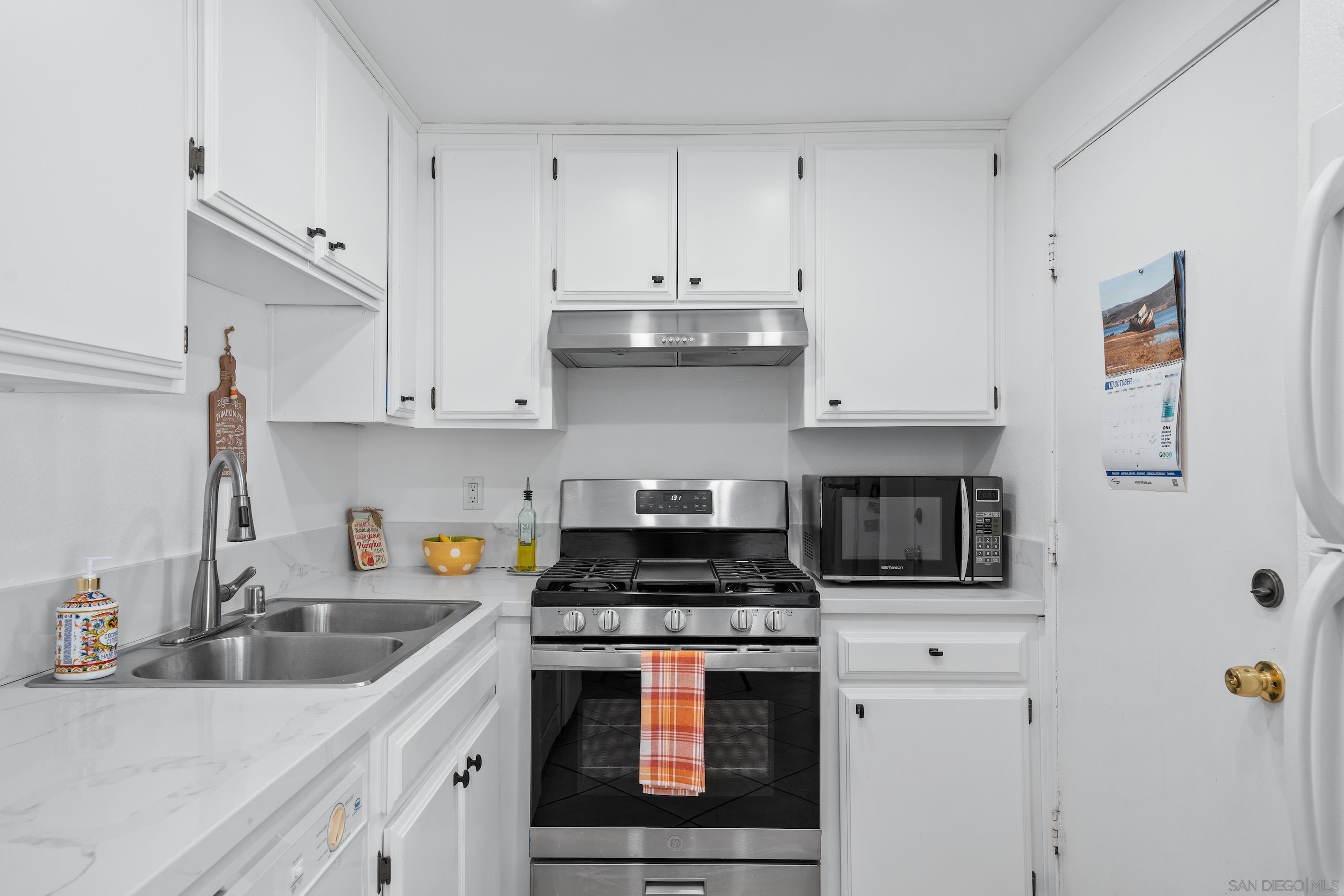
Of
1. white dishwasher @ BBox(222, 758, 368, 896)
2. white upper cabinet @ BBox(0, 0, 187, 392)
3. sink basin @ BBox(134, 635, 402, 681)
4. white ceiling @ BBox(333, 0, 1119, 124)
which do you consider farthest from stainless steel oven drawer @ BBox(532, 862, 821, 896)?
white ceiling @ BBox(333, 0, 1119, 124)

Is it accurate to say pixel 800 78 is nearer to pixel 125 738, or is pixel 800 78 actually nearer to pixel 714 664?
pixel 714 664

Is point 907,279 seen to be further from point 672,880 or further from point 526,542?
point 672,880

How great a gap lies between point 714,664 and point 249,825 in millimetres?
1315

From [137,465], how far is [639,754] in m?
1.39

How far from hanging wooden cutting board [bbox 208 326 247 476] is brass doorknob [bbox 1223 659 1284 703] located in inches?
84.0

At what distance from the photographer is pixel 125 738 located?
39.6 inches

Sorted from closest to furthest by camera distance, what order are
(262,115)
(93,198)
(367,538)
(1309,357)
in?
1. (1309,357)
2. (93,198)
3. (262,115)
4. (367,538)

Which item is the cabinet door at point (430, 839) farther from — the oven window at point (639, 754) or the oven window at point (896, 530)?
the oven window at point (896, 530)

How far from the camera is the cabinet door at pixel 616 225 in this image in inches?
92.0

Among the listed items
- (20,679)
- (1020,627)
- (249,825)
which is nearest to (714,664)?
(1020,627)

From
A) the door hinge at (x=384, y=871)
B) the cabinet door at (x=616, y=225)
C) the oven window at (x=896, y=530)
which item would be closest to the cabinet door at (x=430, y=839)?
the door hinge at (x=384, y=871)

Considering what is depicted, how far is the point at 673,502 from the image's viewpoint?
8.42ft

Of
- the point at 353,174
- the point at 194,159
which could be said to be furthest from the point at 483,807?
the point at 353,174

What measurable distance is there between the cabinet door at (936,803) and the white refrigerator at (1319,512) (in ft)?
3.98
